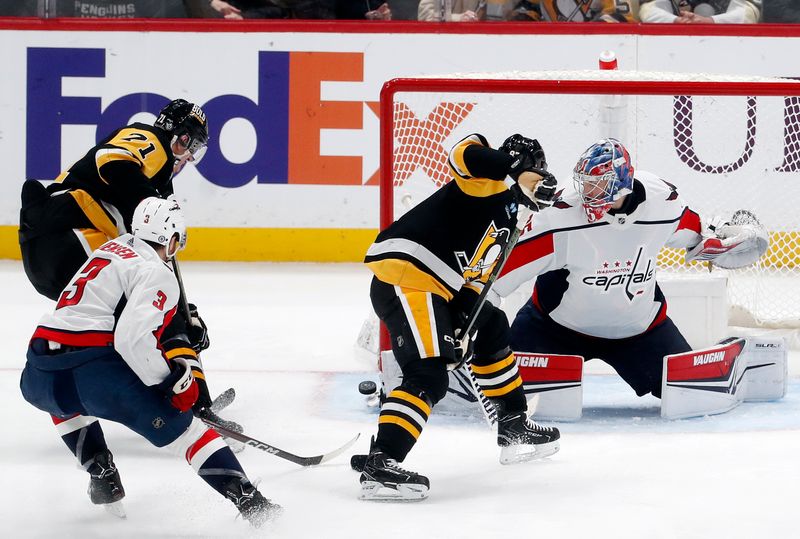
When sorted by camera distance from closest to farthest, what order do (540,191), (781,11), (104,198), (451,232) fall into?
(540,191) → (451,232) → (104,198) → (781,11)

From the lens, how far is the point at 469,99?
5.45m

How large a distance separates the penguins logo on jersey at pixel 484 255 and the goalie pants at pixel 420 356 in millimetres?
100

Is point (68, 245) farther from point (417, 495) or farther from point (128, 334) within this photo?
point (417, 495)

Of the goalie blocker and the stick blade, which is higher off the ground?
the goalie blocker

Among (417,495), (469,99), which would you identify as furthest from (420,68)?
(417,495)

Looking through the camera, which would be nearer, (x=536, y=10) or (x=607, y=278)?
(x=607, y=278)

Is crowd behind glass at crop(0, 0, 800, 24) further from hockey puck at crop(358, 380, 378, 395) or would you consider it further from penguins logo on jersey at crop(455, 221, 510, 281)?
penguins logo on jersey at crop(455, 221, 510, 281)

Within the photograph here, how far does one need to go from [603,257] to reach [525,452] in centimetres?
72

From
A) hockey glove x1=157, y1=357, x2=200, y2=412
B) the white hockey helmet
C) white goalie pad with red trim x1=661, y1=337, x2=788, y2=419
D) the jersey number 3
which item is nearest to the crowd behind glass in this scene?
white goalie pad with red trim x1=661, y1=337, x2=788, y2=419

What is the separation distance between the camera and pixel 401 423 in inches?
111

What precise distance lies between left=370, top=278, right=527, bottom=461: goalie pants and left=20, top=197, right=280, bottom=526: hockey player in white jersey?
0.38 meters

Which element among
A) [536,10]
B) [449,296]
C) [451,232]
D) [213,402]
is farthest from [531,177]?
[536,10]

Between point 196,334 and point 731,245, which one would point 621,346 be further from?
point 196,334

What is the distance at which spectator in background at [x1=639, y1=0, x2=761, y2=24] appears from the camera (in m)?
6.10
